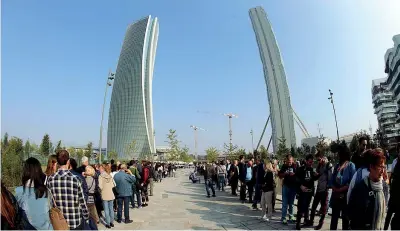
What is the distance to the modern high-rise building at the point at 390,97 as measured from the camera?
243 ft

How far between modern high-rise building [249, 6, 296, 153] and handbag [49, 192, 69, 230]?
82.5m

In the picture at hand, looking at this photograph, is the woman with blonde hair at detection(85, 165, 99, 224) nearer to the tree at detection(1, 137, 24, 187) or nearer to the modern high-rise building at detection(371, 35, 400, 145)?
the tree at detection(1, 137, 24, 187)

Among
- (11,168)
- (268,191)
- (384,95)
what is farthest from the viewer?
(384,95)

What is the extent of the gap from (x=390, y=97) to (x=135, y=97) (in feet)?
258

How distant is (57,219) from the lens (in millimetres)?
4160

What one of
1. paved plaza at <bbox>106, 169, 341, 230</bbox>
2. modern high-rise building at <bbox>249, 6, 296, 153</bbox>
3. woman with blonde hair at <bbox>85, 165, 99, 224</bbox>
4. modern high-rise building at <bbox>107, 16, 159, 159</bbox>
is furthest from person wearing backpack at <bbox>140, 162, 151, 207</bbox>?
modern high-rise building at <bbox>107, 16, 159, 159</bbox>

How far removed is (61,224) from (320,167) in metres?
5.85

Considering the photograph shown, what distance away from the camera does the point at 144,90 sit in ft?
299

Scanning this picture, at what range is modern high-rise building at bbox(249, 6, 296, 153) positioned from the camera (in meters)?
83.7

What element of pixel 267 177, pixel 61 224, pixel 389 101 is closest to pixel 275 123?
pixel 389 101

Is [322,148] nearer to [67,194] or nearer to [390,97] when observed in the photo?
[67,194]

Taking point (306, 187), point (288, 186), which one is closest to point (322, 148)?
point (288, 186)

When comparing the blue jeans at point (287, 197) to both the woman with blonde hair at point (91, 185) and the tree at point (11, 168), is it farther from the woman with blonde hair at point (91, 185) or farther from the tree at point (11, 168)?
the tree at point (11, 168)

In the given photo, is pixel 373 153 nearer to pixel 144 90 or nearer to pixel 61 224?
pixel 61 224
